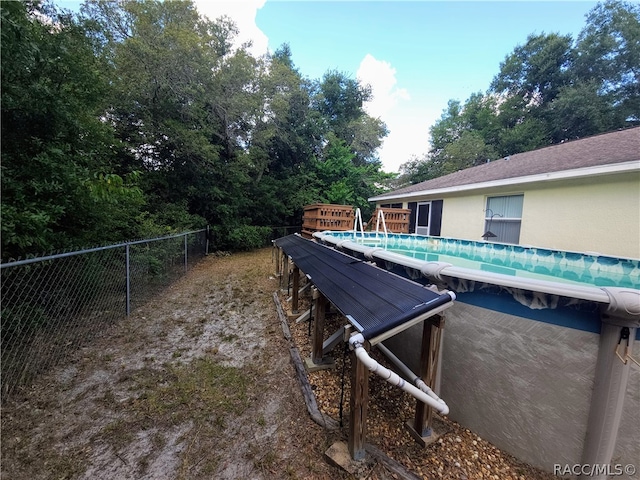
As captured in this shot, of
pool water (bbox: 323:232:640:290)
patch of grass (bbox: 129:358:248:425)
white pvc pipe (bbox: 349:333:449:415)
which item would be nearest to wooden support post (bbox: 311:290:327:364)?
patch of grass (bbox: 129:358:248:425)

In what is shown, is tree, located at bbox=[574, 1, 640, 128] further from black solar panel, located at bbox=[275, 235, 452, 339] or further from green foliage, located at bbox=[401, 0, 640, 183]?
black solar panel, located at bbox=[275, 235, 452, 339]

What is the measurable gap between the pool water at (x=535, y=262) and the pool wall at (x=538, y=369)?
106 centimetres

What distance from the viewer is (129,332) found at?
3848 millimetres

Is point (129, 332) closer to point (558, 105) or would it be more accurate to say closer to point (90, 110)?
point (90, 110)

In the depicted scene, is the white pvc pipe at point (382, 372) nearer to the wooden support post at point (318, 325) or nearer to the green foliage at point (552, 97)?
the wooden support post at point (318, 325)

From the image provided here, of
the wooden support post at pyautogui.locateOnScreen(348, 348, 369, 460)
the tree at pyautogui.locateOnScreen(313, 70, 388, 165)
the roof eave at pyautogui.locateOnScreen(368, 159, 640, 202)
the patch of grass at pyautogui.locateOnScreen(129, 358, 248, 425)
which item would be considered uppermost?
the tree at pyautogui.locateOnScreen(313, 70, 388, 165)

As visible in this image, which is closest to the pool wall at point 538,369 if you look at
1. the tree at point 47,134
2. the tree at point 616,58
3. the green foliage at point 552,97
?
the tree at point 47,134

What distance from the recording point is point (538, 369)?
188cm

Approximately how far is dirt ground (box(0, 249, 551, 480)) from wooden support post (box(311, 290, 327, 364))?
0.23 meters

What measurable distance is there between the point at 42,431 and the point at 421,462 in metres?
2.98

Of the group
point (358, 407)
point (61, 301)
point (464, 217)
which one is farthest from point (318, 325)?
point (464, 217)

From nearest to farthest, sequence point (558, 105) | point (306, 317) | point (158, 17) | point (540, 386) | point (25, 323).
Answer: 1. point (540, 386)
2. point (25, 323)
3. point (306, 317)
4. point (158, 17)
5. point (558, 105)

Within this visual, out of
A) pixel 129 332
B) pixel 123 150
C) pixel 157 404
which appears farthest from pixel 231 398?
pixel 123 150

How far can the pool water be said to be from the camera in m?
3.29
